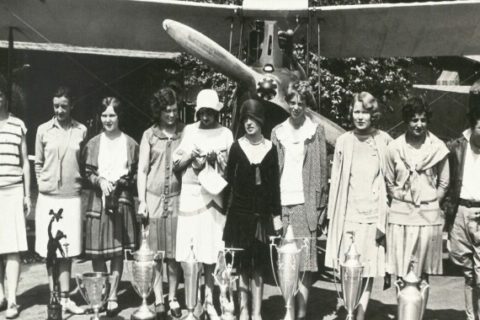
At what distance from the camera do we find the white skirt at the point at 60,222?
4.95 meters

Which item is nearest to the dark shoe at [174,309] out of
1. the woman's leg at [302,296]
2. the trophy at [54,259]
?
the trophy at [54,259]

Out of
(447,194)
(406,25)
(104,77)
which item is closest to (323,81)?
(406,25)

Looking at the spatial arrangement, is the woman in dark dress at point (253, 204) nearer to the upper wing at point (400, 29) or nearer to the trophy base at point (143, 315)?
the trophy base at point (143, 315)

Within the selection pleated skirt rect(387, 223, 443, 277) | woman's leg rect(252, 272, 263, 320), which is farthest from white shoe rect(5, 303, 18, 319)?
pleated skirt rect(387, 223, 443, 277)

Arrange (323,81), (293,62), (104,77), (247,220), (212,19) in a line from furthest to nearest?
(104,77), (323,81), (212,19), (293,62), (247,220)

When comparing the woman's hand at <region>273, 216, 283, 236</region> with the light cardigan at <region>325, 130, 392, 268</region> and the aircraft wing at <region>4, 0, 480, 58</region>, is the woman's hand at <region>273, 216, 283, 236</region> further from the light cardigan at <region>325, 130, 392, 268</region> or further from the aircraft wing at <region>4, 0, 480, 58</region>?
the aircraft wing at <region>4, 0, 480, 58</region>

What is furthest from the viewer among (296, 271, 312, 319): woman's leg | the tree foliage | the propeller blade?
the tree foliage

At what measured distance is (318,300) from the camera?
19.3 ft

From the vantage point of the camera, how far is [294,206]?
15.4ft

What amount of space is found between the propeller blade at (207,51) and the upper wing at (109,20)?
130cm

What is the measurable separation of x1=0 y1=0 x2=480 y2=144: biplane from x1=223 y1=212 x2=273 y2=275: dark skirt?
7.08 feet

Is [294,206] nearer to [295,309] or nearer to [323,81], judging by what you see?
[295,309]

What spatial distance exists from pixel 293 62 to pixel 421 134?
127 inches

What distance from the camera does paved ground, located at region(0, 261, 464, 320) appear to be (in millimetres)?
5266
